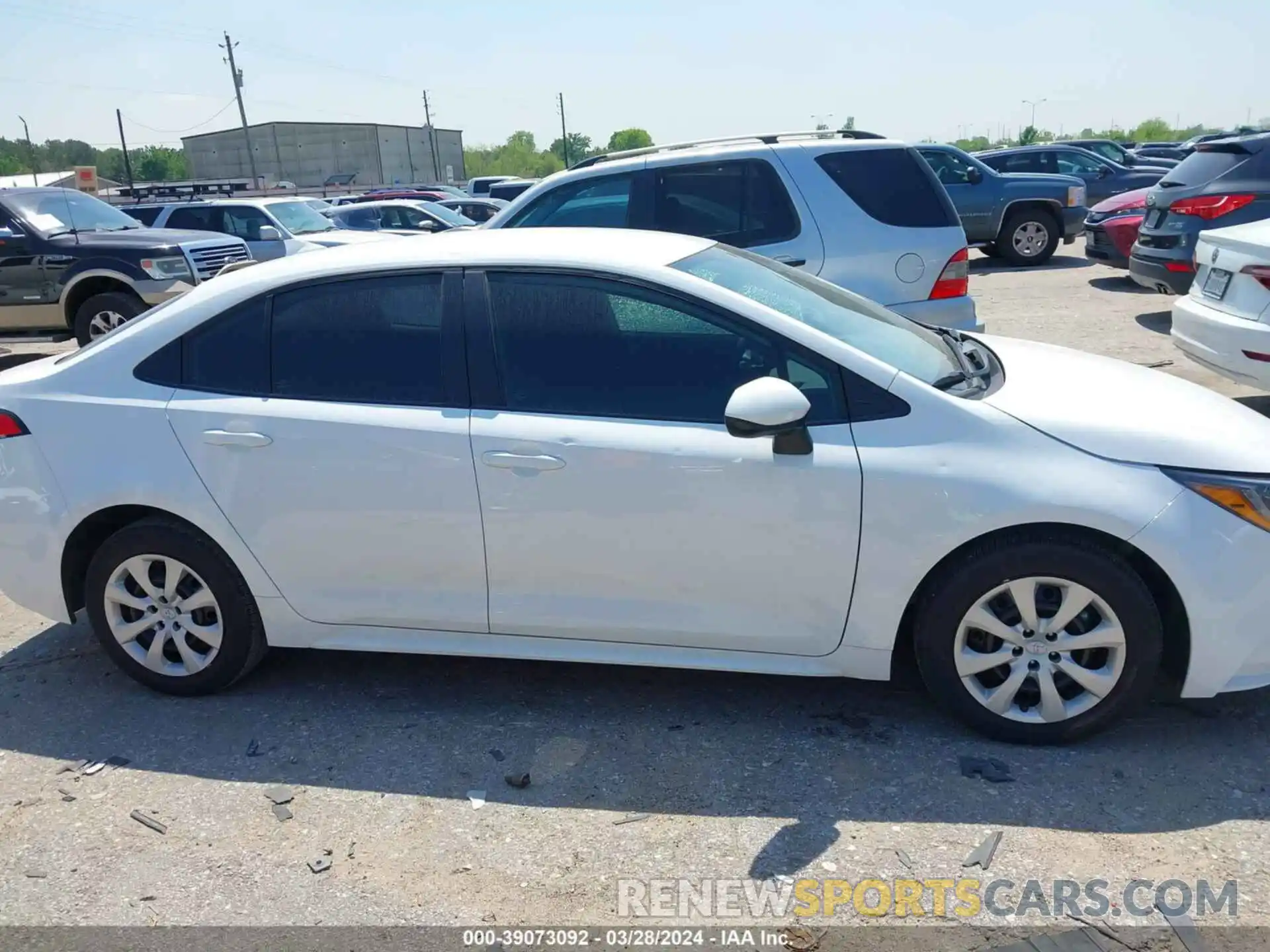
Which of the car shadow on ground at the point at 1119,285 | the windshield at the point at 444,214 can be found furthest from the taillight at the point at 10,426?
the windshield at the point at 444,214

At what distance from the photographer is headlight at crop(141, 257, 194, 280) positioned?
10836 millimetres

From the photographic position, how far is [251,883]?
3.00 meters

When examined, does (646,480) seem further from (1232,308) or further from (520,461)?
(1232,308)

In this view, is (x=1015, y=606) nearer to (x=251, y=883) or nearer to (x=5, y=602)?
(x=251, y=883)

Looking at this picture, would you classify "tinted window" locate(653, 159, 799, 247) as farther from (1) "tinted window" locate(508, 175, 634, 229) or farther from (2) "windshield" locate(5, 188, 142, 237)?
(2) "windshield" locate(5, 188, 142, 237)

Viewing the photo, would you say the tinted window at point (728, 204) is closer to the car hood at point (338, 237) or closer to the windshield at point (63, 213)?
the windshield at point (63, 213)

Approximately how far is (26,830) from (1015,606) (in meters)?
3.11

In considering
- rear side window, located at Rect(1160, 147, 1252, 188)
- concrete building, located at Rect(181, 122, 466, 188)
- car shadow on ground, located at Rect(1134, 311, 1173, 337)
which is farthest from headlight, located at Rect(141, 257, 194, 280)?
concrete building, located at Rect(181, 122, 466, 188)

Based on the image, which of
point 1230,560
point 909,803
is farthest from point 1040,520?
point 909,803

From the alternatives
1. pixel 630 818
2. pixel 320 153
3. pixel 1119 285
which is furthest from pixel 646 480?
pixel 320 153

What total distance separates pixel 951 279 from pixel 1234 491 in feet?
12.0

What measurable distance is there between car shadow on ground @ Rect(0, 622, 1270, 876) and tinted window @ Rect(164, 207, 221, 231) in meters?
11.6

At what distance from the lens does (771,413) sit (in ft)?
10.4

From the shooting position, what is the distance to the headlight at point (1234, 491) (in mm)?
3154
